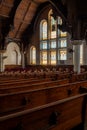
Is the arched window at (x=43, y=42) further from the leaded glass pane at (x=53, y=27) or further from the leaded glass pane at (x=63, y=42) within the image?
the leaded glass pane at (x=63, y=42)

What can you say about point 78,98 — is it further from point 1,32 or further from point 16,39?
point 16,39

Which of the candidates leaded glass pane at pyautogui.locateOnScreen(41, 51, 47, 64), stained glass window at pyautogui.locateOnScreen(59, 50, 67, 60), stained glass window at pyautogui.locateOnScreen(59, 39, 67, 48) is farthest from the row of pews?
leaded glass pane at pyautogui.locateOnScreen(41, 51, 47, 64)

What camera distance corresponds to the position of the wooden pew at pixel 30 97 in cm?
277

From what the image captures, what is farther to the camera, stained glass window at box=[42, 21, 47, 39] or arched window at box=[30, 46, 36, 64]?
arched window at box=[30, 46, 36, 64]

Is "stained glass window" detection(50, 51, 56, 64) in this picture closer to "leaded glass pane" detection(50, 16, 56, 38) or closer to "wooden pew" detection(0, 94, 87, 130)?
"leaded glass pane" detection(50, 16, 56, 38)

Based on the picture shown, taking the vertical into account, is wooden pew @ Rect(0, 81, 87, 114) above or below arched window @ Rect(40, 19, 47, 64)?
below

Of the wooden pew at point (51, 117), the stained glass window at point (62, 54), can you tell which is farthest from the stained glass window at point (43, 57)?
the wooden pew at point (51, 117)

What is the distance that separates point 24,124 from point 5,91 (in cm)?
171

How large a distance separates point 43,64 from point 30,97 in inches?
756

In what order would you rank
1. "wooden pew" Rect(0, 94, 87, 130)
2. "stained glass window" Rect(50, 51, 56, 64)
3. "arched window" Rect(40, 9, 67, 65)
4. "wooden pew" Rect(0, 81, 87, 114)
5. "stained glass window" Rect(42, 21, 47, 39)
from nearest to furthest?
1. "wooden pew" Rect(0, 94, 87, 130)
2. "wooden pew" Rect(0, 81, 87, 114)
3. "arched window" Rect(40, 9, 67, 65)
4. "stained glass window" Rect(50, 51, 56, 64)
5. "stained glass window" Rect(42, 21, 47, 39)

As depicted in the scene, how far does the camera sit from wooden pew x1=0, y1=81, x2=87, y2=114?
277 centimetres

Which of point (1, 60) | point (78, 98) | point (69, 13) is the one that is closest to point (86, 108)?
point (78, 98)

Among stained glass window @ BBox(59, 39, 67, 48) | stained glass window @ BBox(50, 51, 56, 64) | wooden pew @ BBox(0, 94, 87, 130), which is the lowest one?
wooden pew @ BBox(0, 94, 87, 130)

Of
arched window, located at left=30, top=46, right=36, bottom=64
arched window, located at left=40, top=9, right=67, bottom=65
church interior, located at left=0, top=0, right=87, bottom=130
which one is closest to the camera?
church interior, located at left=0, top=0, right=87, bottom=130
